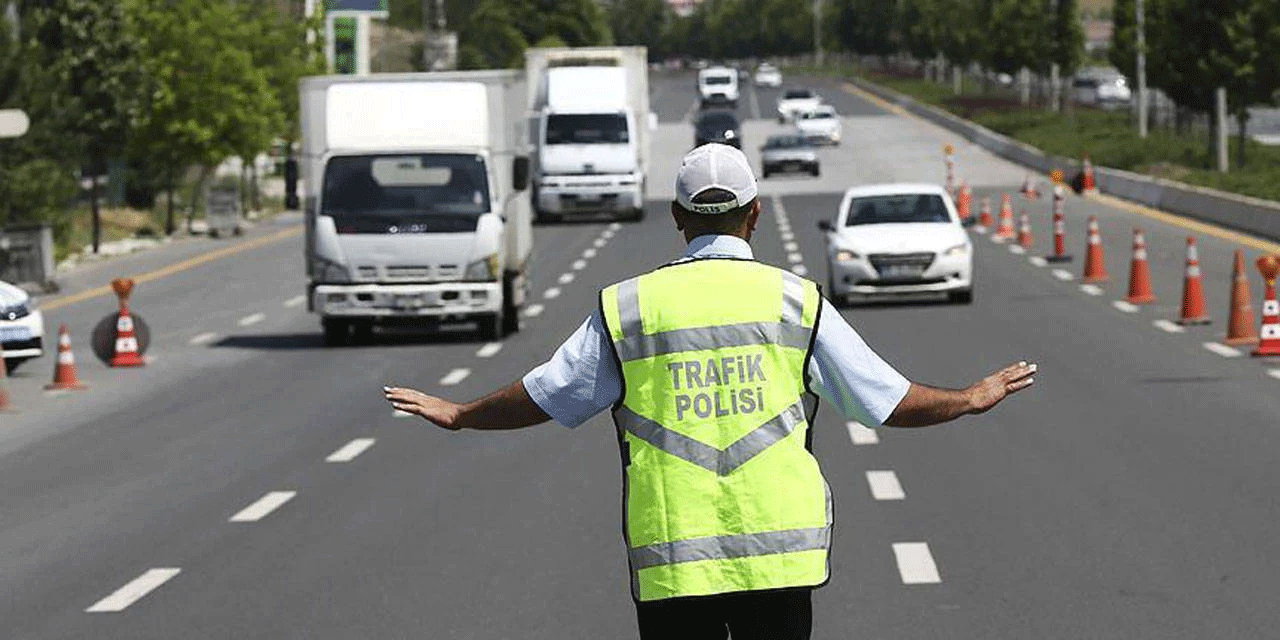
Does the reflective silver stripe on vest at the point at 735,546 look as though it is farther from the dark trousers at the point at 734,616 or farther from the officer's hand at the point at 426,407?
the officer's hand at the point at 426,407

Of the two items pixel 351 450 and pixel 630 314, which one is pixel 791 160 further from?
pixel 630 314

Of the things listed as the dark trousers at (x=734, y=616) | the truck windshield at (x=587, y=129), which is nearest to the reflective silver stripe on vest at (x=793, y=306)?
the dark trousers at (x=734, y=616)

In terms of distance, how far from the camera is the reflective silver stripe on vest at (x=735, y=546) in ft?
18.3

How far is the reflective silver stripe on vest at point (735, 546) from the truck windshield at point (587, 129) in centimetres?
4778

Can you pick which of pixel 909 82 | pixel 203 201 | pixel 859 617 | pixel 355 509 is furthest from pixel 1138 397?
pixel 909 82

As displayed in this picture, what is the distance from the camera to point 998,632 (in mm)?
10352

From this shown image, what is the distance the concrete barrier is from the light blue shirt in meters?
36.0

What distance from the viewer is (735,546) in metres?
5.59

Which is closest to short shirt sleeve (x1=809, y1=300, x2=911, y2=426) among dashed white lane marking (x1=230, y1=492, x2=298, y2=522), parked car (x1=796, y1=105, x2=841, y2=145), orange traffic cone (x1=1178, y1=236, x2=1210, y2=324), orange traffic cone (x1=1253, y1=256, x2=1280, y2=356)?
dashed white lane marking (x1=230, y1=492, x2=298, y2=522)

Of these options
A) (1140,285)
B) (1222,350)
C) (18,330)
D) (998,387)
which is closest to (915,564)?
(998,387)

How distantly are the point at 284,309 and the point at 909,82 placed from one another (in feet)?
389

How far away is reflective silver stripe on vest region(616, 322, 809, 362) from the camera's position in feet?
18.6

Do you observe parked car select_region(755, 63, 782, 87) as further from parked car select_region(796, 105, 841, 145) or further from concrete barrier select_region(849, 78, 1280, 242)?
parked car select_region(796, 105, 841, 145)

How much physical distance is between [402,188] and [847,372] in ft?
74.5
